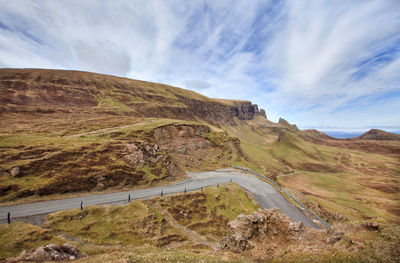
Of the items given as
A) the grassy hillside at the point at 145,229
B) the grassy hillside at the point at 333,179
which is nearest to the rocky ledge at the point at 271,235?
the grassy hillside at the point at 145,229

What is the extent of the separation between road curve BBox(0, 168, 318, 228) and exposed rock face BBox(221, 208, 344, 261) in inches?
470

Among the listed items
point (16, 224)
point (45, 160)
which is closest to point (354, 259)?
point (16, 224)

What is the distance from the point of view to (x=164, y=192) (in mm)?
23172

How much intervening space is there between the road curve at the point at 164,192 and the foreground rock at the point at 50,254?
8342 mm

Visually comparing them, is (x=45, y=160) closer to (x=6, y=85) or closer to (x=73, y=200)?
(x=73, y=200)

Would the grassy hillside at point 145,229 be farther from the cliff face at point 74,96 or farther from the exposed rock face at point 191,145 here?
the cliff face at point 74,96

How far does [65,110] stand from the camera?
196 feet

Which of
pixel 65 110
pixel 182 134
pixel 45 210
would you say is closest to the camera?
pixel 45 210

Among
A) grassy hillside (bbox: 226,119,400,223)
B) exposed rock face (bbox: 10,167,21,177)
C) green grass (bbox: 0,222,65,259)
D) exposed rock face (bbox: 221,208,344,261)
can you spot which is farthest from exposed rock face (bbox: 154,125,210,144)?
exposed rock face (bbox: 221,208,344,261)

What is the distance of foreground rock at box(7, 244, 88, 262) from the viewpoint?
25.9 feet

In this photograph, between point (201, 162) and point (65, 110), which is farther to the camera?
point (65, 110)

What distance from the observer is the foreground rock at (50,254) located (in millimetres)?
7908

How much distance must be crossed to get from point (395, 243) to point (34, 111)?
79.6 m

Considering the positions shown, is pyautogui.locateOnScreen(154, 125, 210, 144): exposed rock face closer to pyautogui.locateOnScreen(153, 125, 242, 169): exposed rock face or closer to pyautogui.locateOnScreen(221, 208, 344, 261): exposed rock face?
pyautogui.locateOnScreen(153, 125, 242, 169): exposed rock face
